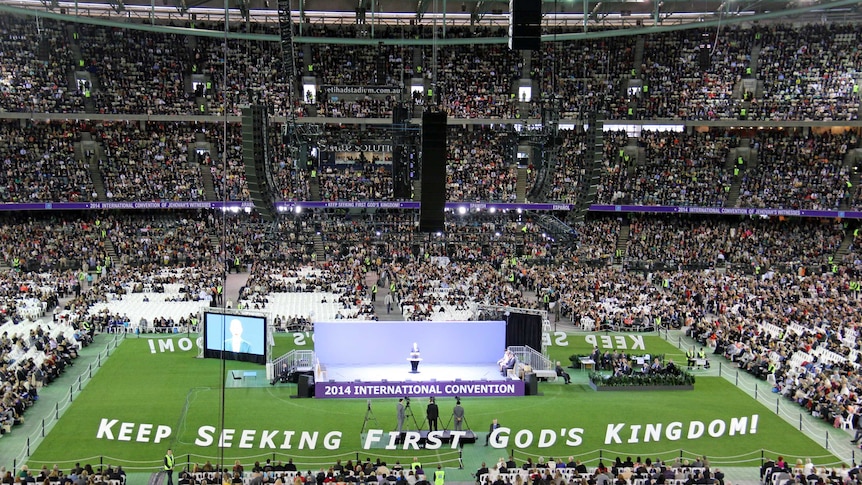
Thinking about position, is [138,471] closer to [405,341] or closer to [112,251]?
[405,341]

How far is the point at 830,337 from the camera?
30.0 m

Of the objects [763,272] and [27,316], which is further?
[763,272]

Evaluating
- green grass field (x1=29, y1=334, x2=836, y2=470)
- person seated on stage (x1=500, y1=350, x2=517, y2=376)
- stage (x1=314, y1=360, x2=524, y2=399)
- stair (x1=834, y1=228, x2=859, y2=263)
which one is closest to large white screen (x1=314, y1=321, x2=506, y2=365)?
stage (x1=314, y1=360, x2=524, y2=399)

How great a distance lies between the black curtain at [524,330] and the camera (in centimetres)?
2914

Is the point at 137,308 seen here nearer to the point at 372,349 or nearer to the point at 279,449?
the point at 372,349

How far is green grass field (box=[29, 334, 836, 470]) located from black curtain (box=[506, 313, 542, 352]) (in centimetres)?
197

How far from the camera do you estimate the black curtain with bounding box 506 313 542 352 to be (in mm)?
29141

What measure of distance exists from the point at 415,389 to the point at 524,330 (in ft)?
17.7

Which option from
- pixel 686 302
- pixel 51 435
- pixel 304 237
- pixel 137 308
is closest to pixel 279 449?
pixel 51 435

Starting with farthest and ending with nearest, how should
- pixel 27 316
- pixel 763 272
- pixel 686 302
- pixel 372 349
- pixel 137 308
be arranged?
pixel 763 272
pixel 686 302
pixel 137 308
pixel 27 316
pixel 372 349

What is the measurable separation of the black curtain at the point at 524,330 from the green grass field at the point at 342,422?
1974mm

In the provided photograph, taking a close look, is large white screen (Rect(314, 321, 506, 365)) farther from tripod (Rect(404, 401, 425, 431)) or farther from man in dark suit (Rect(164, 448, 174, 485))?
man in dark suit (Rect(164, 448, 174, 485))

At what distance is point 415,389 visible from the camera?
84.6 ft

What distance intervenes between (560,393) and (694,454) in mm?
6136
